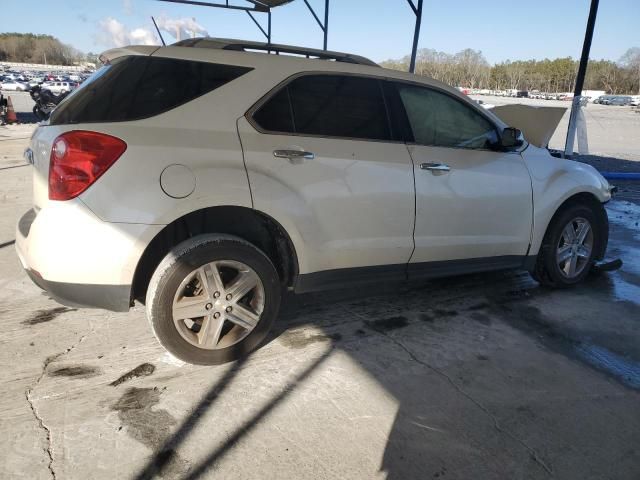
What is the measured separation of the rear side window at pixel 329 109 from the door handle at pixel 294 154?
0.14 meters

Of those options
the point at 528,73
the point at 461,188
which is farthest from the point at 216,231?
the point at 528,73

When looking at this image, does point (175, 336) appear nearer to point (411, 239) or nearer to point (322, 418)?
point (322, 418)

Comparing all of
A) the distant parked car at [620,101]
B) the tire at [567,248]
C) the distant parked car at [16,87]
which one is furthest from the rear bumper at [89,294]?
the distant parked car at [620,101]

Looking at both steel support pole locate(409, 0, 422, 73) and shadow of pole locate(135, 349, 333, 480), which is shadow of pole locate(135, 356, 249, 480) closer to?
shadow of pole locate(135, 349, 333, 480)

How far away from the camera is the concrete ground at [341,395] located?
227cm

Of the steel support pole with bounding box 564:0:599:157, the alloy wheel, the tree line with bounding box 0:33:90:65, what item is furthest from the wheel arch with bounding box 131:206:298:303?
the tree line with bounding box 0:33:90:65

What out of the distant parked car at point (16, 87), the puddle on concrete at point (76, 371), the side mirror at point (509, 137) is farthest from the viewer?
the distant parked car at point (16, 87)

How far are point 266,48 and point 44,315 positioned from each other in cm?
251

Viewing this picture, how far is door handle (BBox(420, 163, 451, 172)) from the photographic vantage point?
3443 millimetres

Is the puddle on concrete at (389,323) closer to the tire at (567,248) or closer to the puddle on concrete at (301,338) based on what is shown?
the puddle on concrete at (301,338)

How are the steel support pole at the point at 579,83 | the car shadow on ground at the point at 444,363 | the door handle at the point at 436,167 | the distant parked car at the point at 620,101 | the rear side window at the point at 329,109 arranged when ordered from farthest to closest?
the distant parked car at the point at 620,101 → the steel support pole at the point at 579,83 → the door handle at the point at 436,167 → the rear side window at the point at 329,109 → the car shadow on ground at the point at 444,363

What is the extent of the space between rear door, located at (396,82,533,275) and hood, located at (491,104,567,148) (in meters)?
0.91

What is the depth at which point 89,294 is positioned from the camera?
2.66 meters

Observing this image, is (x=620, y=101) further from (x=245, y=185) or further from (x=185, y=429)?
(x=185, y=429)
